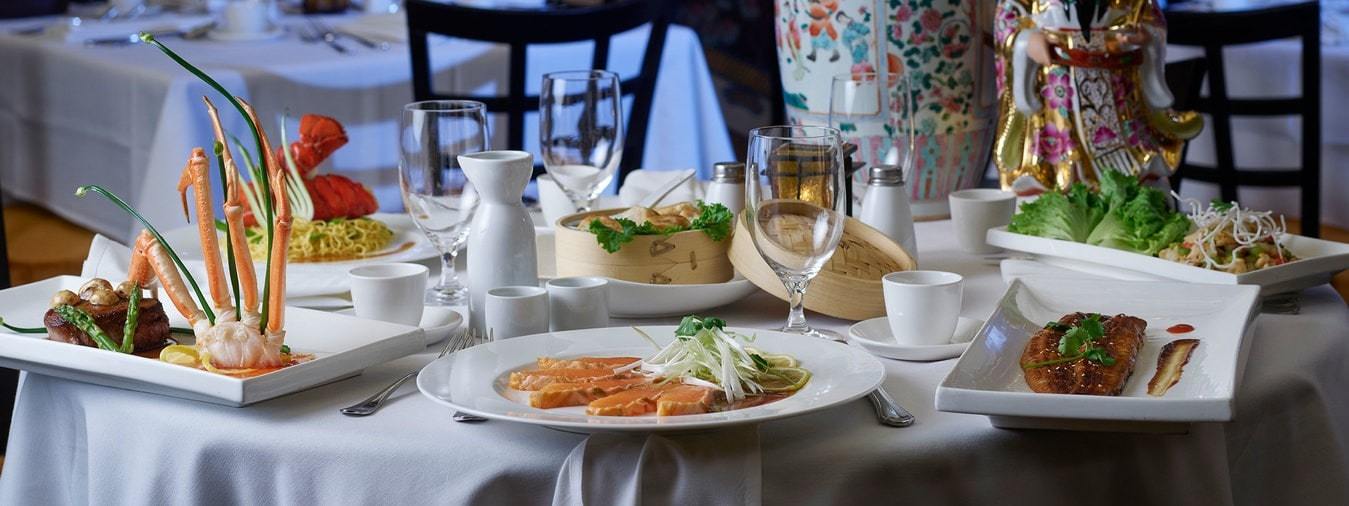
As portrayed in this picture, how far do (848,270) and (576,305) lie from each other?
329mm

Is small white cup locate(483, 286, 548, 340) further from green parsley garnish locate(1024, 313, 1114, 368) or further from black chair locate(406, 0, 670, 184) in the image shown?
black chair locate(406, 0, 670, 184)

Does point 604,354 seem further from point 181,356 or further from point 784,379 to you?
point 181,356

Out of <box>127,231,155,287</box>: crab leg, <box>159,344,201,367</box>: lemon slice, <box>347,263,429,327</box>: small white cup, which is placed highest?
<box>127,231,155,287</box>: crab leg

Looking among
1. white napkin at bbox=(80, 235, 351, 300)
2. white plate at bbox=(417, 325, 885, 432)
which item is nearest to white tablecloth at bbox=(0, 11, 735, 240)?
white napkin at bbox=(80, 235, 351, 300)

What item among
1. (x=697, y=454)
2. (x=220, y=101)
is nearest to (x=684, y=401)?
(x=697, y=454)

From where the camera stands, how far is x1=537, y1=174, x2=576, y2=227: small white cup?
1883 millimetres

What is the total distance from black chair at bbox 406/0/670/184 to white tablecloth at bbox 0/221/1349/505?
160 cm

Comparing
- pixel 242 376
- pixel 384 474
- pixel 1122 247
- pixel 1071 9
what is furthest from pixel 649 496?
pixel 1071 9

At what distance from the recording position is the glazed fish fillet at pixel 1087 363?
1.12 metres

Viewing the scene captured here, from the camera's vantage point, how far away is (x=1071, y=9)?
5.95ft

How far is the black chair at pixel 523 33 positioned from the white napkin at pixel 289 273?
1.19m

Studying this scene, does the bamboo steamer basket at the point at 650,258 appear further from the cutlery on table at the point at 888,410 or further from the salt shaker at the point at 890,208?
the cutlery on table at the point at 888,410

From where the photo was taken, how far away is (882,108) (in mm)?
1767

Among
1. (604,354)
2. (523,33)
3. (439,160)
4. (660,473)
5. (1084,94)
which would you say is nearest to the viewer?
(660,473)
